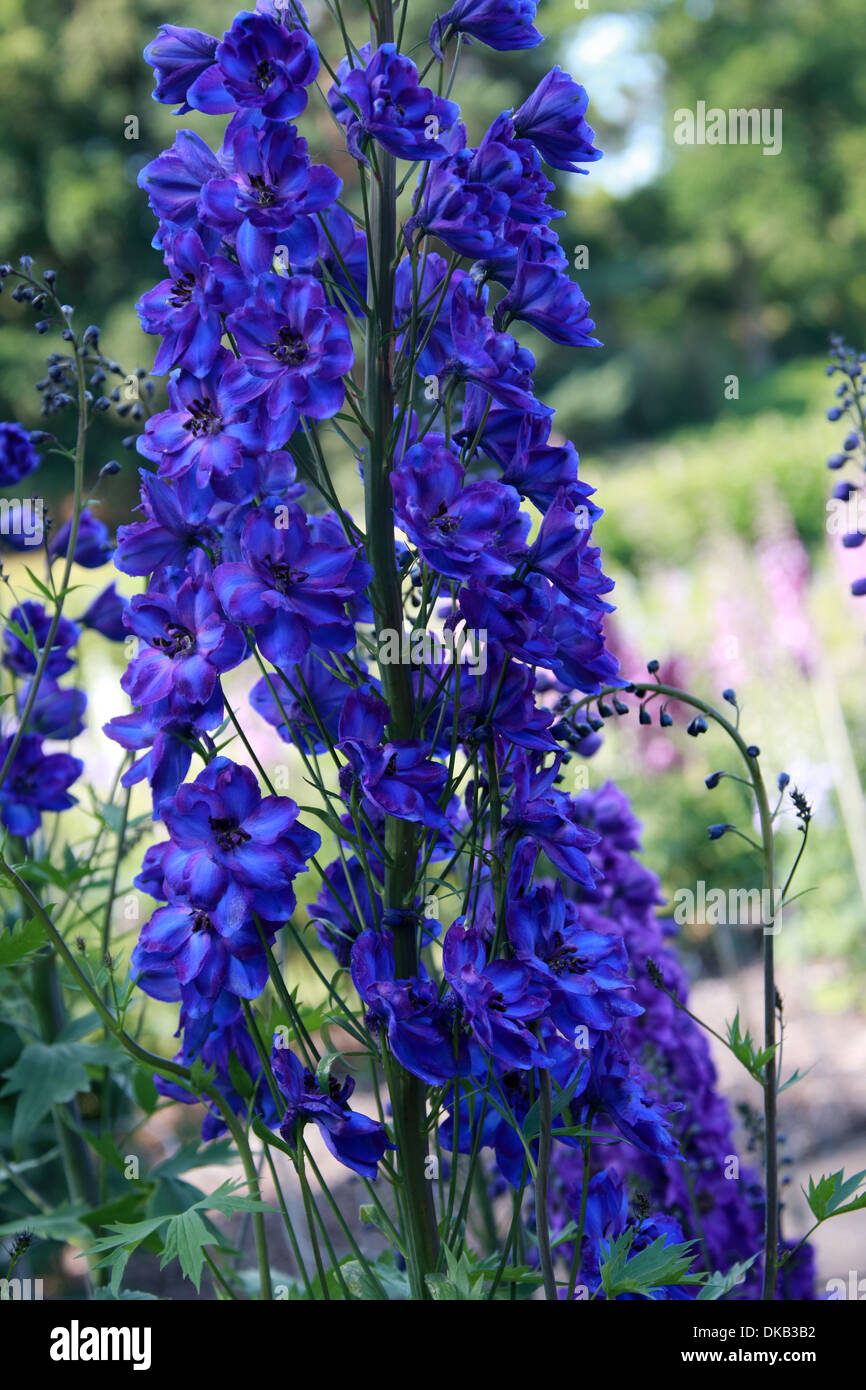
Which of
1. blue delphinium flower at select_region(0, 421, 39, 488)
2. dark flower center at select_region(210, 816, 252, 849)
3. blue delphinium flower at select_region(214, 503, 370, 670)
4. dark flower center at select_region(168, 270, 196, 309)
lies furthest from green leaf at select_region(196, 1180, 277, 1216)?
blue delphinium flower at select_region(0, 421, 39, 488)

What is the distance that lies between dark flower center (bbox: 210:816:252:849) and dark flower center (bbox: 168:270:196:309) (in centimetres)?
36

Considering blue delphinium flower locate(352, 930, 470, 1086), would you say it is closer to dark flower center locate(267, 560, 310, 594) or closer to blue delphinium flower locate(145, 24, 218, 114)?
dark flower center locate(267, 560, 310, 594)

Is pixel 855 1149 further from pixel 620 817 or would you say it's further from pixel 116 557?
pixel 116 557

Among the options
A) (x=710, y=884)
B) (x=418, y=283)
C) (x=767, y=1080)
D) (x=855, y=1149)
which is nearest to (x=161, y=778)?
(x=418, y=283)

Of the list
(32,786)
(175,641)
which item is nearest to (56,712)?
(32,786)

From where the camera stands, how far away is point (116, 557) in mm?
Result: 886

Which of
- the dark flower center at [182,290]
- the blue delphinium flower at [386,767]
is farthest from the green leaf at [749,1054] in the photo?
the dark flower center at [182,290]

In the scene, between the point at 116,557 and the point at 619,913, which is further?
the point at 619,913

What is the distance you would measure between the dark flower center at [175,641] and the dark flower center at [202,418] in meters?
0.13

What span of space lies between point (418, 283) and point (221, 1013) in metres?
0.54

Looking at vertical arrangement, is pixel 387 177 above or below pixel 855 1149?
above

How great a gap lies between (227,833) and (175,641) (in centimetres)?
14

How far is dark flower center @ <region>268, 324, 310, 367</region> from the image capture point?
0.83 metres

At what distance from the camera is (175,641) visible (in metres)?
0.88
